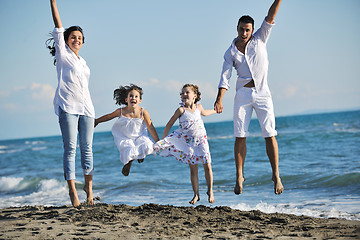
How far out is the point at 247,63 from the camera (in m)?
4.81

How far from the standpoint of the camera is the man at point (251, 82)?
4805mm

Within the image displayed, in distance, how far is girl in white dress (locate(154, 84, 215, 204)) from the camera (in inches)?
204

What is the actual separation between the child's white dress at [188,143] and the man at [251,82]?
17.6 inches

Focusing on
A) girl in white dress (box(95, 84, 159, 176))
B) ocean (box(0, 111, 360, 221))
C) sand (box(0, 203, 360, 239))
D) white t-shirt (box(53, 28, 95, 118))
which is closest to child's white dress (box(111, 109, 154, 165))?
girl in white dress (box(95, 84, 159, 176))

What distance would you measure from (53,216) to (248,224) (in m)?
2.46

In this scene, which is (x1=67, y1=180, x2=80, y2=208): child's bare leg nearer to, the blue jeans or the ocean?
the blue jeans

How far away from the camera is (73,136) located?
4.82 meters

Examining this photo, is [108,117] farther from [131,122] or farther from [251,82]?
[251,82]

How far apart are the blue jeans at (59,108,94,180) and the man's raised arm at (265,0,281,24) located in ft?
8.49

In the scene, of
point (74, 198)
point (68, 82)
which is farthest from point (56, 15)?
point (74, 198)

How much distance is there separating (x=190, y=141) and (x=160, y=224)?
4.16 feet

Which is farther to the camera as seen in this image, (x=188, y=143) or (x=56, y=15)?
(x=188, y=143)

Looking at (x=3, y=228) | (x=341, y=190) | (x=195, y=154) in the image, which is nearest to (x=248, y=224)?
(x=195, y=154)

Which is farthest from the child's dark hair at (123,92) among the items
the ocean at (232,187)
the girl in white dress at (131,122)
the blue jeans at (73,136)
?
the ocean at (232,187)
